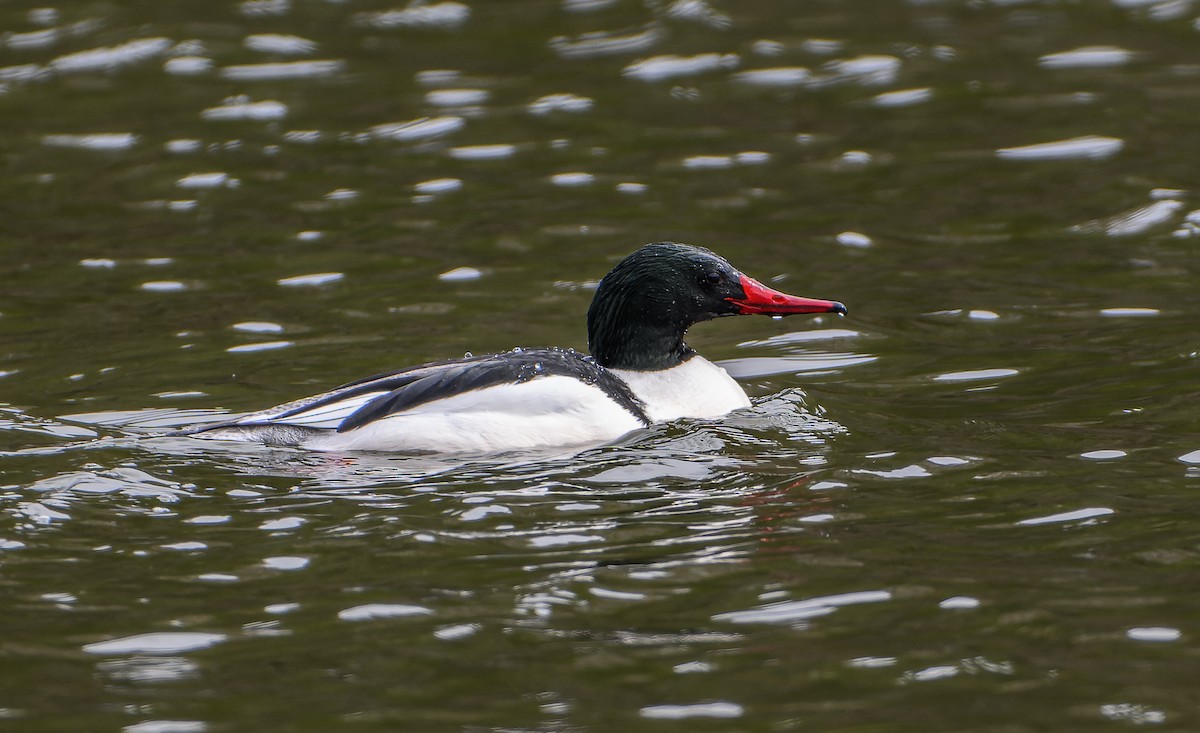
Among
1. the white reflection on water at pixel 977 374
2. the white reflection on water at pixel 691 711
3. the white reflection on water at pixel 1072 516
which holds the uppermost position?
the white reflection on water at pixel 691 711

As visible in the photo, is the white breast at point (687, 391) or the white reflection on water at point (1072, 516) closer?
the white reflection on water at point (1072, 516)

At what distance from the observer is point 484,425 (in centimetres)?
840

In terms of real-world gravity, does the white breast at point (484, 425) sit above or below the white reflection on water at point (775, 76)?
below

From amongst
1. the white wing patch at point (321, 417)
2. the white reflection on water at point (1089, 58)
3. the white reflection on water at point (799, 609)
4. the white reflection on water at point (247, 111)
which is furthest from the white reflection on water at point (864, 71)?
the white reflection on water at point (799, 609)

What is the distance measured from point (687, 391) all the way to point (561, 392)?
0.91 m

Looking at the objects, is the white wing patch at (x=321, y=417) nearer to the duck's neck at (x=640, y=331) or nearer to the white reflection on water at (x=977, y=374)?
the duck's neck at (x=640, y=331)

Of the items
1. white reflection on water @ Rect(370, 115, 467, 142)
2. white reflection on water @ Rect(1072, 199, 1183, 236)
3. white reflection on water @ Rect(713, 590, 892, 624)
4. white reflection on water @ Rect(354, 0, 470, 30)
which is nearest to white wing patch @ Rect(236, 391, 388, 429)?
white reflection on water @ Rect(713, 590, 892, 624)

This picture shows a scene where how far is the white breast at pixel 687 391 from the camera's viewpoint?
9.07m

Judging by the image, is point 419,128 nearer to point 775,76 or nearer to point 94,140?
point 94,140

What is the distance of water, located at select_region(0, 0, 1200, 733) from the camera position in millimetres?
5762

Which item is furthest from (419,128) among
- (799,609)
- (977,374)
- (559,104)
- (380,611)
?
(799,609)

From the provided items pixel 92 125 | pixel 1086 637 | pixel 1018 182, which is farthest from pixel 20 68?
pixel 1086 637

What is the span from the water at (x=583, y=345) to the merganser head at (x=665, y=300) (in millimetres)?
667

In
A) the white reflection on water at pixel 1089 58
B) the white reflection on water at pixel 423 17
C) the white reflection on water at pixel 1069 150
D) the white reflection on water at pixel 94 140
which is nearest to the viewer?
the white reflection on water at pixel 1069 150
